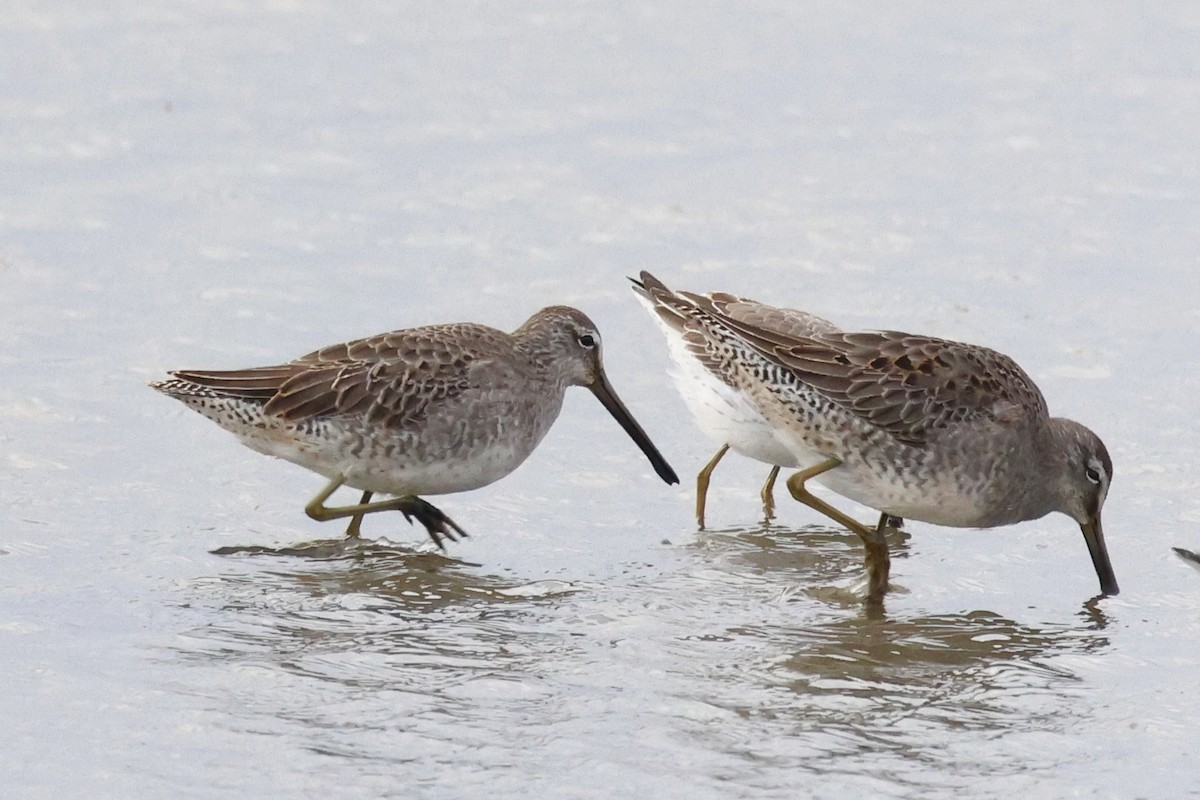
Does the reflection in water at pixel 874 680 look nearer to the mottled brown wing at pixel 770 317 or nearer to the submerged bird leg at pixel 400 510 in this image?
the submerged bird leg at pixel 400 510

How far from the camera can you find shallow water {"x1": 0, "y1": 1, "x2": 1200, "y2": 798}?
18.4ft

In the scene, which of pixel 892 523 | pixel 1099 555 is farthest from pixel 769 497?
pixel 1099 555

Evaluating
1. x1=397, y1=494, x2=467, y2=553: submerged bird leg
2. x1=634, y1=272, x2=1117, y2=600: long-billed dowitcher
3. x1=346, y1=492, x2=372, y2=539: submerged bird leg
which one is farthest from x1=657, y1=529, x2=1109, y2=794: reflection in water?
x1=346, y1=492, x2=372, y2=539: submerged bird leg

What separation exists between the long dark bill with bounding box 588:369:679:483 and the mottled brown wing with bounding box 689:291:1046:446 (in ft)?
2.80

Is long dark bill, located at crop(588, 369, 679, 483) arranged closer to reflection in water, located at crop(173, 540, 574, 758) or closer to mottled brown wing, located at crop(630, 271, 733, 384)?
mottled brown wing, located at crop(630, 271, 733, 384)

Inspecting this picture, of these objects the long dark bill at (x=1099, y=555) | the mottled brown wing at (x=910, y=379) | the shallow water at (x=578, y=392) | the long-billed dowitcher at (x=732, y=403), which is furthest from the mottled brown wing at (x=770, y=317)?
the long dark bill at (x=1099, y=555)

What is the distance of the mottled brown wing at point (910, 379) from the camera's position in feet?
23.6

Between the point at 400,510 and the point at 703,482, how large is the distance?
132cm

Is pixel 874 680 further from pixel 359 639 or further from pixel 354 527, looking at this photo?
pixel 354 527

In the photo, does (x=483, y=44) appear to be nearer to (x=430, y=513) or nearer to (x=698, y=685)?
(x=430, y=513)

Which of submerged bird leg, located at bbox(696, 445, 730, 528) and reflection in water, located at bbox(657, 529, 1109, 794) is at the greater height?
submerged bird leg, located at bbox(696, 445, 730, 528)

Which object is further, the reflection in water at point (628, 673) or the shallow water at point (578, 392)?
the shallow water at point (578, 392)

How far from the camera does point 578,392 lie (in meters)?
9.44

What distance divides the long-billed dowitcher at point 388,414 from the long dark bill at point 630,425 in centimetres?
61
